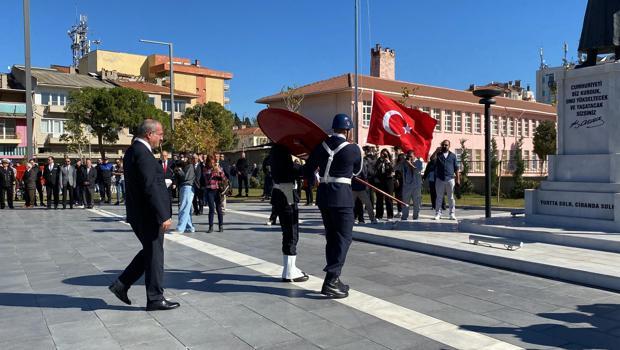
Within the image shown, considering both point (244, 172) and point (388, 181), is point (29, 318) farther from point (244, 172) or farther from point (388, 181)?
point (244, 172)

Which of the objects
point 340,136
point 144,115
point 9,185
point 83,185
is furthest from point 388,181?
point 144,115

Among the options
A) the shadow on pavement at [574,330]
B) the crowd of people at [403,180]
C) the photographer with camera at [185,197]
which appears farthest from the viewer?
the crowd of people at [403,180]

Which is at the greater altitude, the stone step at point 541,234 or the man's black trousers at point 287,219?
the man's black trousers at point 287,219

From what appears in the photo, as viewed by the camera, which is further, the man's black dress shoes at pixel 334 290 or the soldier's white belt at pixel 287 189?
the soldier's white belt at pixel 287 189

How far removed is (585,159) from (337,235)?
6.29 metres

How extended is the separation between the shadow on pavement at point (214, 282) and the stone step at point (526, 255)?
125 inches

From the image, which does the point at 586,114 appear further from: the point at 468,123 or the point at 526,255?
the point at 468,123

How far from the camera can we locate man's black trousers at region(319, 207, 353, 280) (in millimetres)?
5957

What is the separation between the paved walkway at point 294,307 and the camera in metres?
4.59

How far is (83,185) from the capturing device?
19.5 metres

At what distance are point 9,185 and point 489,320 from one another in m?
20.0
